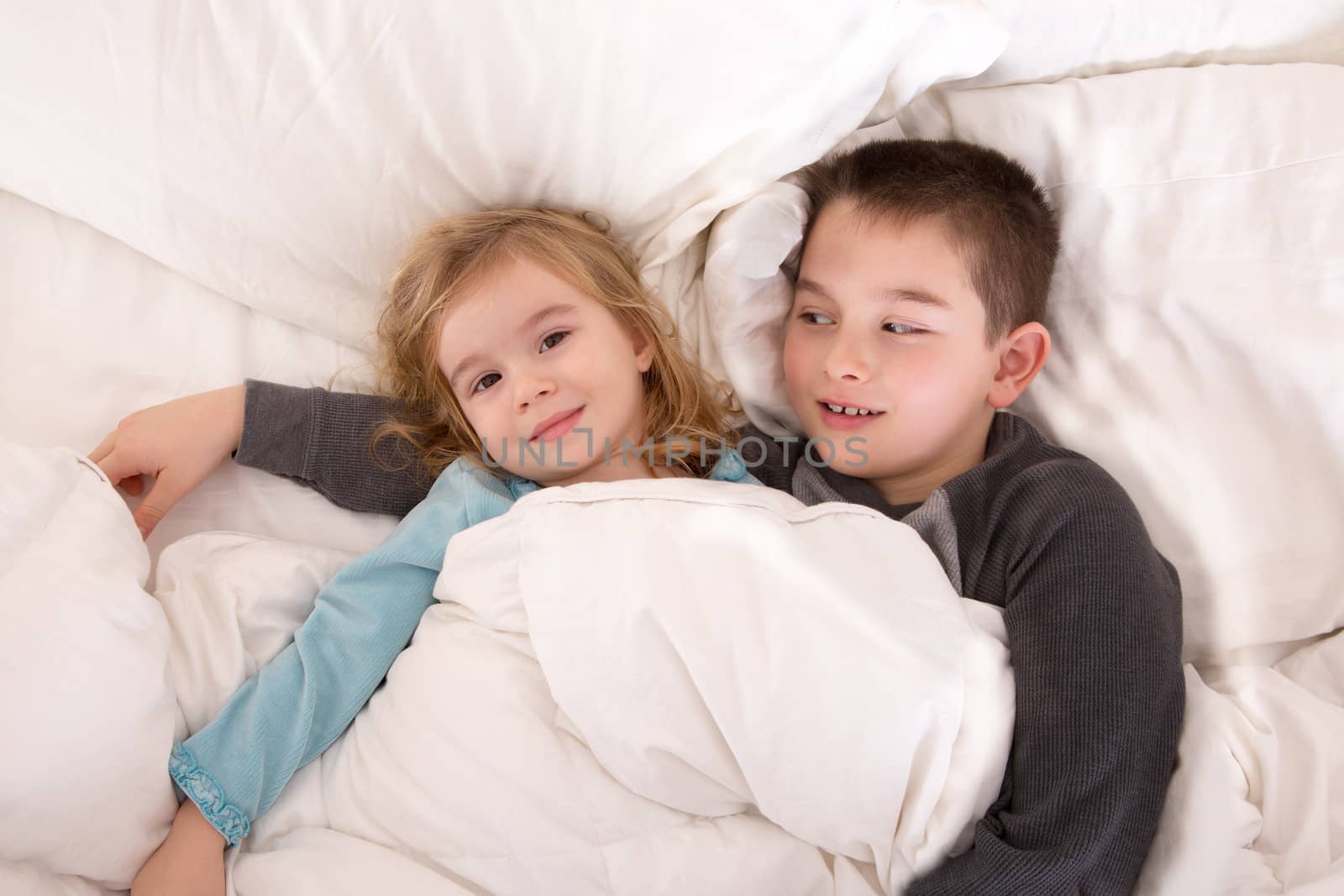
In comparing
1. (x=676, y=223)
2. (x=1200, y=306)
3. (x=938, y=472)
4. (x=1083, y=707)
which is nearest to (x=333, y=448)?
(x=676, y=223)

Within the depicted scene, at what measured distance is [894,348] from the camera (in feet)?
3.24

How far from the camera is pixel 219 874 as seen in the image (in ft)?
2.68

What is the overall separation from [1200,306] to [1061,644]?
0.42m

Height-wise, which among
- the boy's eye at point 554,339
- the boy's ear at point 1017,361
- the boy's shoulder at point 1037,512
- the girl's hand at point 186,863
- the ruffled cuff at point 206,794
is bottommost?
the girl's hand at point 186,863

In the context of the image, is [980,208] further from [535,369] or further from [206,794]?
[206,794]

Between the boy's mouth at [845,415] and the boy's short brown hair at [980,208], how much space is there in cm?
16

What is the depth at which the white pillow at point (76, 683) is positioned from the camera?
0.72 meters

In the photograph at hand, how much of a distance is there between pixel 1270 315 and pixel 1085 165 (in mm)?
255

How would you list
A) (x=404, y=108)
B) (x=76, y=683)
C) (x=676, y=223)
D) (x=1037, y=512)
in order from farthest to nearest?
1. (x=676, y=223)
2. (x=404, y=108)
3. (x=1037, y=512)
4. (x=76, y=683)

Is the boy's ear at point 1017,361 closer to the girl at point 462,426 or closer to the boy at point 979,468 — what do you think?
the boy at point 979,468

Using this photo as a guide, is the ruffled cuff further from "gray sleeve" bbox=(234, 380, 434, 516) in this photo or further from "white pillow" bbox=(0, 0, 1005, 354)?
"white pillow" bbox=(0, 0, 1005, 354)

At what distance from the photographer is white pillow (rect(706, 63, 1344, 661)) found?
3.00ft

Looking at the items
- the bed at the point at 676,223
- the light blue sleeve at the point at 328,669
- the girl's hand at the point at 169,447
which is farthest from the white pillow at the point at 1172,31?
the girl's hand at the point at 169,447

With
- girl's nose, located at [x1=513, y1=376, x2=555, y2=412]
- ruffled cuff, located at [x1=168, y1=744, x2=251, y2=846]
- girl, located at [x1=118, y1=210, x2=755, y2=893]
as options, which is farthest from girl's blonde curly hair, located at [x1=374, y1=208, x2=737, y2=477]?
ruffled cuff, located at [x1=168, y1=744, x2=251, y2=846]
